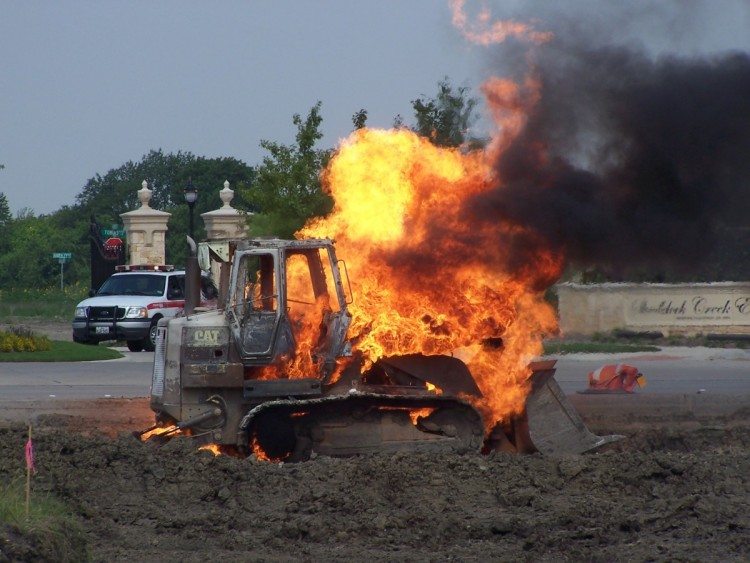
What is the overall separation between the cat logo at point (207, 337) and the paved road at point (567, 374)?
784 cm

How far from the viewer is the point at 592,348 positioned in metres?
28.4

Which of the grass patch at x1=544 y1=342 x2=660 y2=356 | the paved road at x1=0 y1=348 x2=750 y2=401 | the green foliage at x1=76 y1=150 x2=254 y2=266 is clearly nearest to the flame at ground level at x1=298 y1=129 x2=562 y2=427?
the paved road at x1=0 y1=348 x2=750 y2=401

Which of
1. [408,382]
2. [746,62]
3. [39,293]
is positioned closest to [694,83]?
[746,62]

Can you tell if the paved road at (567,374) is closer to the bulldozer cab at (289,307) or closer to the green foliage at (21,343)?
the green foliage at (21,343)

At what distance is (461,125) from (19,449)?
14.4 meters

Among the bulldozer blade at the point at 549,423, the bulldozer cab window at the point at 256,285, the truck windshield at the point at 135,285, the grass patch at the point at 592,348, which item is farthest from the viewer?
the truck windshield at the point at 135,285

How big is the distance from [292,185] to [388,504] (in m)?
17.1

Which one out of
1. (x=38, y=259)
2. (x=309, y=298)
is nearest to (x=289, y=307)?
(x=309, y=298)

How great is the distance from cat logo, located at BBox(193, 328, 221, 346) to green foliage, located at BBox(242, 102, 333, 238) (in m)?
13.2

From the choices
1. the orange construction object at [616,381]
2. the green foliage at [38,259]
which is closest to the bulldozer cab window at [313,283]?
the orange construction object at [616,381]

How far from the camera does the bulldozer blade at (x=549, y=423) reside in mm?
13031

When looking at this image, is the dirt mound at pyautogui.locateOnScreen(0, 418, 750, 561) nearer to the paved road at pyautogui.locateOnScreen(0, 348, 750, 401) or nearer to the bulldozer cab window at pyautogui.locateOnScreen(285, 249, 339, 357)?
the bulldozer cab window at pyautogui.locateOnScreen(285, 249, 339, 357)

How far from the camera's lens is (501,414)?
13.1 metres

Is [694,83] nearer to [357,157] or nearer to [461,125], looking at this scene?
[357,157]
